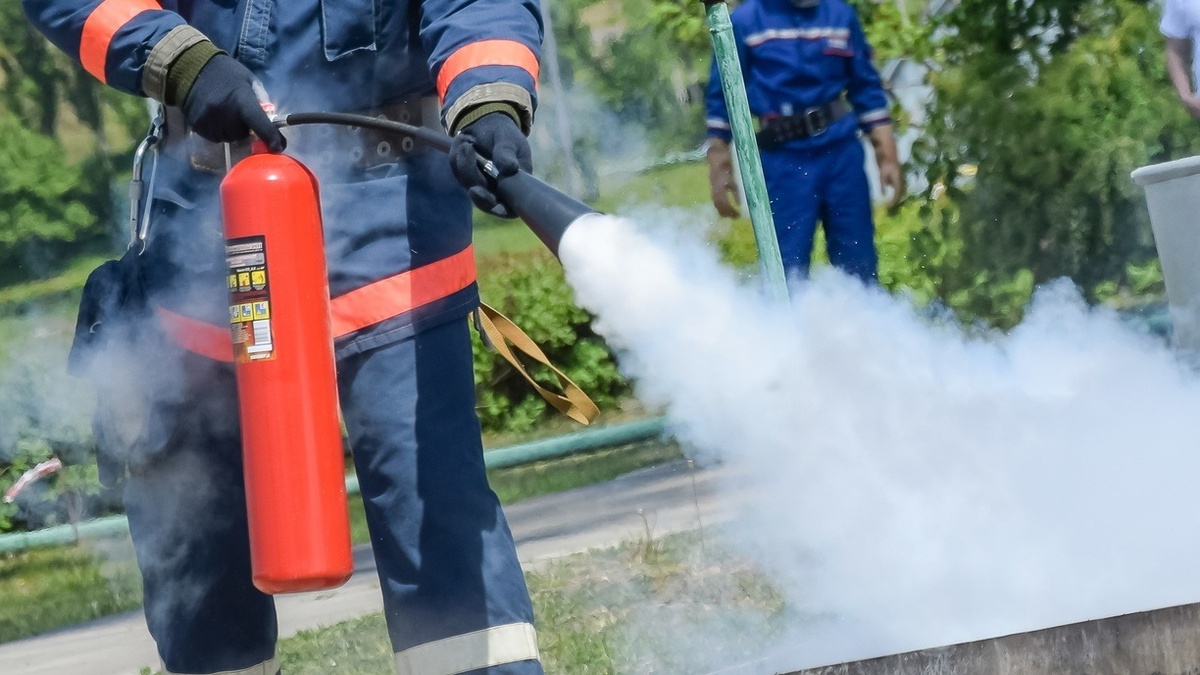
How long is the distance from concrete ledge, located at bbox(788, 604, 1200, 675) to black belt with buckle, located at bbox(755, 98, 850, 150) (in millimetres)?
2756

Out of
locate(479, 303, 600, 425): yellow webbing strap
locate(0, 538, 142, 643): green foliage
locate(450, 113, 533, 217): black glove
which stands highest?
locate(450, 113, 533, 217): black glove

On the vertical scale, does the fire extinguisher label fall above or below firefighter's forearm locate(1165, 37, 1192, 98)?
below

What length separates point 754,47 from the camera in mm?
5090

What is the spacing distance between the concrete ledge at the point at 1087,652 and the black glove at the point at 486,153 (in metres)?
0.87

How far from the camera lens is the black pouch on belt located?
277cm

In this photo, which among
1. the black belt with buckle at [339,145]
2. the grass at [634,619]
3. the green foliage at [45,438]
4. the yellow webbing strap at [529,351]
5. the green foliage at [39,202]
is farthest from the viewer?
the green foliage at [39,202]

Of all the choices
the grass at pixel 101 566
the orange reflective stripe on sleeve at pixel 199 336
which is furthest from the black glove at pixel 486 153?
the grass at pixel 101 566

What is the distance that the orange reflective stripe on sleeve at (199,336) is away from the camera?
8.99 feet

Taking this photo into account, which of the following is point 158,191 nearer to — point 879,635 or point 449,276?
point 449,276

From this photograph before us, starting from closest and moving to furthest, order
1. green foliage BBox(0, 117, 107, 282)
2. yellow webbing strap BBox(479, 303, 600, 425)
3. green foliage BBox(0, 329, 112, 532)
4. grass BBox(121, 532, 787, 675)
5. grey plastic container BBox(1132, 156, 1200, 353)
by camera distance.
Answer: yellow webbing strap BBox(479, 303, 600, 425) < grass BBox(121, 532, 787, 675) < grey plastic container BBox(1132, 156, 1200, 353) < green foliage BBox(0, 329, 112, 532) < green foliage BBox(0, 117, 107, 282)

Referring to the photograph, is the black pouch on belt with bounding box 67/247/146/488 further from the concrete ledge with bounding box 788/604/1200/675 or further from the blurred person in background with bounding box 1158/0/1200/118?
the blurred person in background with bounding box 1158/0/1200/118

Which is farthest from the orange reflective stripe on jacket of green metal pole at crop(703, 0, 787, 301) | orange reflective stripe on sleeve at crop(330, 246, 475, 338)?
green metal pole at crop(703, 0, 787, 301)

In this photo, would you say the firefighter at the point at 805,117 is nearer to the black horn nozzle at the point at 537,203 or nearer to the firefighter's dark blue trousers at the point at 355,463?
the firefighter's dark blue trousers at the point at 355,463

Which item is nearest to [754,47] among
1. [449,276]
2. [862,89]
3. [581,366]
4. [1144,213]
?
[862,89]
